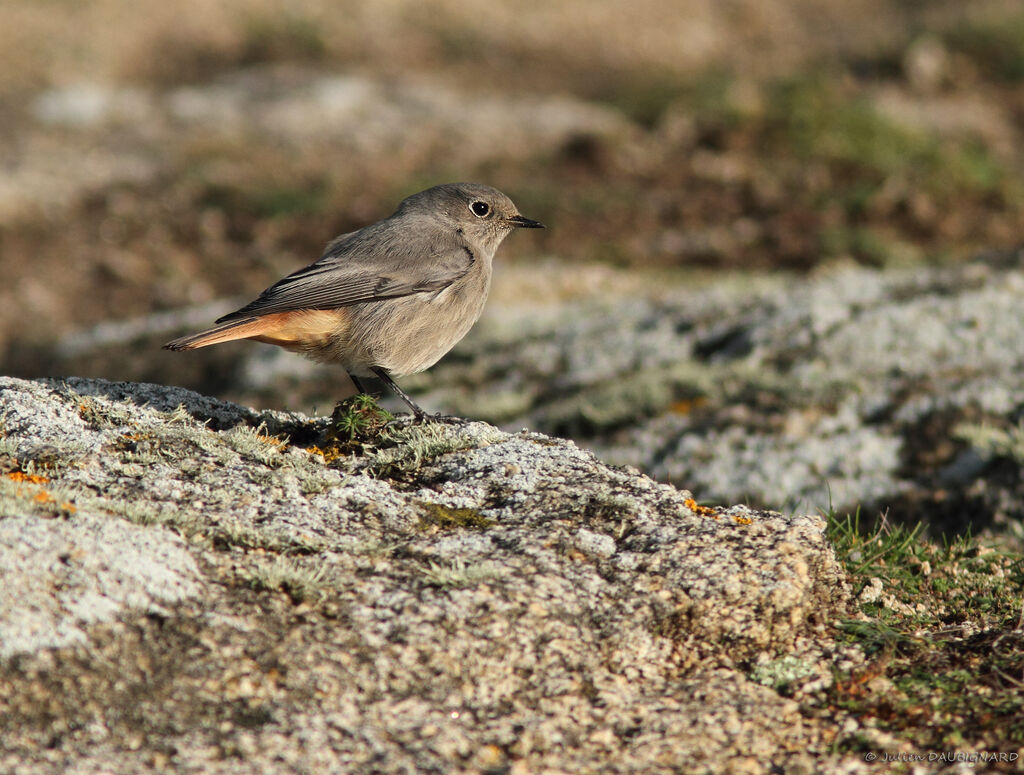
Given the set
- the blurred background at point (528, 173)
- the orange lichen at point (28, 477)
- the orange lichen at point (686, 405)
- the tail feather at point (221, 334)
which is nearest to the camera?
the orange lichen at point (28, 477)

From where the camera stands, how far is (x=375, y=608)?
451 centimetres

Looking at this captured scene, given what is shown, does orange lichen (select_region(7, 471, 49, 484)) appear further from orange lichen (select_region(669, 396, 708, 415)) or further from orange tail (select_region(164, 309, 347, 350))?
orange lichen (select_region(669, 396, 708, 415))

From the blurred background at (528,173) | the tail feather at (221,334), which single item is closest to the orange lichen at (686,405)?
the blurred background at (528,173)

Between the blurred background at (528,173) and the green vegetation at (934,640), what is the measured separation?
6.87 feet

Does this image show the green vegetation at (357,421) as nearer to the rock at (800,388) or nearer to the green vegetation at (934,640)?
the green vegetation at (934,640)

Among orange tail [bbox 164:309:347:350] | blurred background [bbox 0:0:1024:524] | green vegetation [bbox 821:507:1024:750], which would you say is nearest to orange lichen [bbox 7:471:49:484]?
orange tail [bbox 164:309:347:350]

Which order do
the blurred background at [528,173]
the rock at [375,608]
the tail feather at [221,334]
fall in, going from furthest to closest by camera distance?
the blurred background at [528,173] < the tail feather at [221,334] < the rock at [375,608]

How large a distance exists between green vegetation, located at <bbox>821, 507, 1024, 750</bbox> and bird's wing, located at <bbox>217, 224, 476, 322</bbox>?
3.01m

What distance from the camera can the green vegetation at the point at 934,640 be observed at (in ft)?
14.2

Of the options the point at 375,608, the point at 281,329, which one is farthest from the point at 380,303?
the point at 375,608

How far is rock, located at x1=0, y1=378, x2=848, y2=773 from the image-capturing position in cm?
395

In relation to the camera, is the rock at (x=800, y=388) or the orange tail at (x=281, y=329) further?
the rock at (x=800, y=388)

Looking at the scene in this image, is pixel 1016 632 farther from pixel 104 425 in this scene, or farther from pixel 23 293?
pixel 23 293

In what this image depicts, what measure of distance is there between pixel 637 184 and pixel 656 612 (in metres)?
15.0
